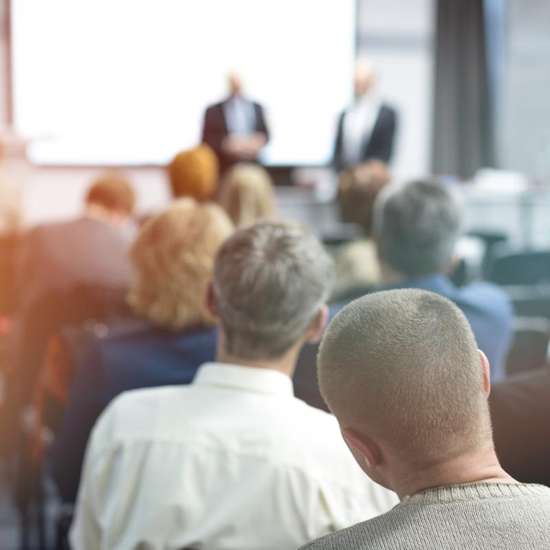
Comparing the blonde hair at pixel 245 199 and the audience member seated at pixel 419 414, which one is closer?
the audience member seated at pixel 419 414

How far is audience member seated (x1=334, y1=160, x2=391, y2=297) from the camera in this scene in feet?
11.0

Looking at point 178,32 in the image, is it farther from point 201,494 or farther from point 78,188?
point 201,494

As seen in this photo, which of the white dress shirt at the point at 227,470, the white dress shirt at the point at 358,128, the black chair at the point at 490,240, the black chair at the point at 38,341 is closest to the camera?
the white dress shirt at the point at 227,470

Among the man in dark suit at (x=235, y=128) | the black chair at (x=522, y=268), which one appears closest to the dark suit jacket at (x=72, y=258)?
the black chair at (x=522, y=268)

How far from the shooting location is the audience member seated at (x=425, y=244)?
7.70ft

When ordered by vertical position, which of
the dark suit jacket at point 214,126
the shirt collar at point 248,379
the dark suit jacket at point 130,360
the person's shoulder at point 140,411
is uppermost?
the dark suit jacket at point 214,126

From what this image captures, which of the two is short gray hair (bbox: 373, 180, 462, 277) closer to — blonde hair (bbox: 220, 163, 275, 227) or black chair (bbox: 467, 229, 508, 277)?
blonde hair (bbox: 220, 163, 275, 227)

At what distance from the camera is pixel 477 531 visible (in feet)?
2.55

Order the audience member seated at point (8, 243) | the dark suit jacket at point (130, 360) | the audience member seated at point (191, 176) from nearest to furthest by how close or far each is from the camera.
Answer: the dark suit jacket at point (130, 360), the audience member seated at point (8, 243), the audience member seated at point (191, 176)

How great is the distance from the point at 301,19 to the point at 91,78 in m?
1.72

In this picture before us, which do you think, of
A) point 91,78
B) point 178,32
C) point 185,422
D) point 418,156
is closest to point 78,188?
point 91,78

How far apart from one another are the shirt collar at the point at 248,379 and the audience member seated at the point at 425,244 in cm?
86

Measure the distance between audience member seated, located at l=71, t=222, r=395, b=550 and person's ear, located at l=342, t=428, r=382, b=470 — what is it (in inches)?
16.0

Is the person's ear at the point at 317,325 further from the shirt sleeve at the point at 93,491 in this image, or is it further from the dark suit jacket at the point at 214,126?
the dark suit jacket at the point at 214,126
